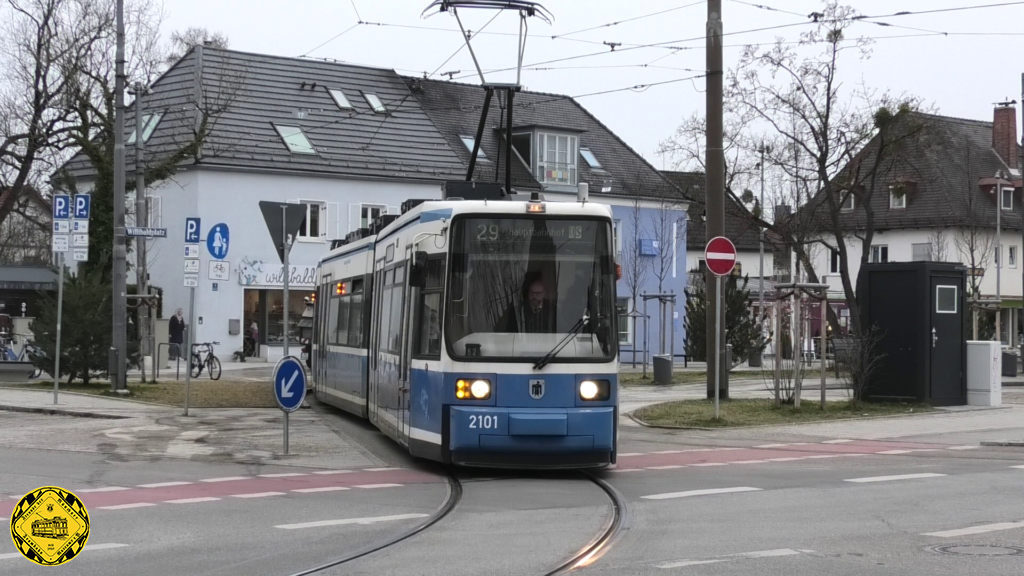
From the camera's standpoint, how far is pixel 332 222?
4944 centimetres

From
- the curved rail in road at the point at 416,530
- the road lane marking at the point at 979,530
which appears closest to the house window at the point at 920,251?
the curved rail in road at the point at 416,530

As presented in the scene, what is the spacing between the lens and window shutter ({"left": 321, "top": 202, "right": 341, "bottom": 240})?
49344 mm

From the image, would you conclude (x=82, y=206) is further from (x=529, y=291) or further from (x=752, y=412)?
(x=529, y=291)

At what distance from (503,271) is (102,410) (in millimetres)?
10785

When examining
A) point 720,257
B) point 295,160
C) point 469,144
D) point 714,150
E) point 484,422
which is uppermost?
point 469,144

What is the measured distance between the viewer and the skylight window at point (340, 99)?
5178 centimetres

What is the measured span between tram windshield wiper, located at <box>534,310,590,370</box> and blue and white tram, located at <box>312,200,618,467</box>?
10mm

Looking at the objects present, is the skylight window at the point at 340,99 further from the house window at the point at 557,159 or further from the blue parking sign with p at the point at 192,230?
the blue parking sign with p at the point at 192,230

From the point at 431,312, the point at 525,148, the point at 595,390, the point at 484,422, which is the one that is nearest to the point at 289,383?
the point at 431,312

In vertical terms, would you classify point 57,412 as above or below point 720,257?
below

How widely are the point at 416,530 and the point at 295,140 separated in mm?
40865

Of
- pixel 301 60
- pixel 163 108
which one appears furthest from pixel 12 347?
pixel 301 60

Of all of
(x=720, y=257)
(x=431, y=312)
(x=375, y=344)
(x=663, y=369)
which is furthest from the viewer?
(x=663, y=369)

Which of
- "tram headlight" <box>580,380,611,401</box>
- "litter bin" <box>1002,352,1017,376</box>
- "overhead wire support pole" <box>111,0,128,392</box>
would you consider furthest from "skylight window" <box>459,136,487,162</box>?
"tram headlight" <box>580,380,611,401</box>
